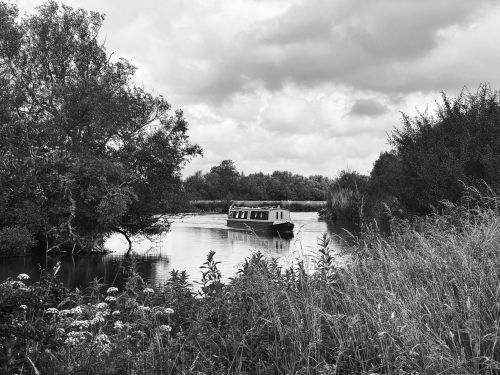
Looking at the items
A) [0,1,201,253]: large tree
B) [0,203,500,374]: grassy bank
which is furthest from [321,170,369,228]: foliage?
[0,203,500,374]: grassy bank

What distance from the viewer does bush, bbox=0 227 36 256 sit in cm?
2412

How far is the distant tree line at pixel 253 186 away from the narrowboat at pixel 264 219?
52.3 metres

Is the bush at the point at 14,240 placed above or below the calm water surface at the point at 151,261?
above

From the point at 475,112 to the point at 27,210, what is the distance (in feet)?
69.0

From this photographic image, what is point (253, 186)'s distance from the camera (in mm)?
117125

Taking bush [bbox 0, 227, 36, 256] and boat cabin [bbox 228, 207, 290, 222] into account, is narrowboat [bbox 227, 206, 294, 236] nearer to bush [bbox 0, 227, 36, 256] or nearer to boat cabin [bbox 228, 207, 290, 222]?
boat cabin [bbox 228, 207, 290, 222]

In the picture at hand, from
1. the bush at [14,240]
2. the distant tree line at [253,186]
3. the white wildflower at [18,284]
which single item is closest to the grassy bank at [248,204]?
the distant tree line at [253,186]

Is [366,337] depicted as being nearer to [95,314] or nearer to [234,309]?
[234,309]

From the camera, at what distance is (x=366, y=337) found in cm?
522

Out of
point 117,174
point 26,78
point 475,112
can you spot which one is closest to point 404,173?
point 475,112

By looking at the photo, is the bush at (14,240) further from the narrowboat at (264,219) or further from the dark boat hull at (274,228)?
the narrowboat at (264,219)

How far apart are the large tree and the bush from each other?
46 cm

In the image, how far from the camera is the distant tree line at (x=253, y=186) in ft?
360

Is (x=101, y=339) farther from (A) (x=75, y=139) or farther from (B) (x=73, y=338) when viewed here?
(A) (x=75, y=139)
